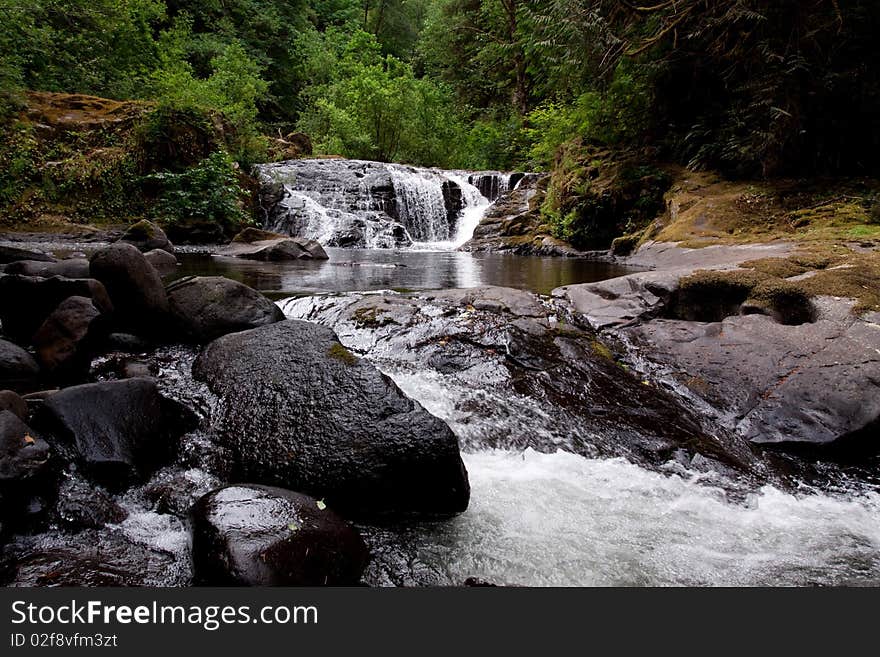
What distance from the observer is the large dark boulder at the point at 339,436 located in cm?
236

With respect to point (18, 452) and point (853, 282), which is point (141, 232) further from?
point (853, 282)

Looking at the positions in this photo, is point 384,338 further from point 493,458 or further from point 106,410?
point 106,410

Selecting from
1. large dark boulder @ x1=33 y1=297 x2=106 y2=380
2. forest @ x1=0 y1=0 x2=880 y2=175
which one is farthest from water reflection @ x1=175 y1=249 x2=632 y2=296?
forest @ x1=0 y1=0 x2=880 y2=175

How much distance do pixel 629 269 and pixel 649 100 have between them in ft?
20.0

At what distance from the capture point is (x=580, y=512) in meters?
2.50

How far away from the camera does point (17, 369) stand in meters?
3.06

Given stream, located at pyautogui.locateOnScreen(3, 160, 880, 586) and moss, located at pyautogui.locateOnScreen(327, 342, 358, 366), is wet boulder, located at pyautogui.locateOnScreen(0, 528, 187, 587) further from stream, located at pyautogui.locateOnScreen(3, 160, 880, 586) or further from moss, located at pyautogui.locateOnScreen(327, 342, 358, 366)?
moss, located at pyautogui.locateOnScreen(327, 342, 358, 366)

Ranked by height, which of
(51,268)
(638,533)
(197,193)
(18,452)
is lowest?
(638,533)

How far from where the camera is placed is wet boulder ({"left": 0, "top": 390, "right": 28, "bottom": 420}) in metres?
2.26

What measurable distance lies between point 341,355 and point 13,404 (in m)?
1.69

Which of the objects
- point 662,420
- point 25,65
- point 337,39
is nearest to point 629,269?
point 662,420

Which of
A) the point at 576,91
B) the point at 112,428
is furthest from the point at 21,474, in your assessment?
the point at 576,91

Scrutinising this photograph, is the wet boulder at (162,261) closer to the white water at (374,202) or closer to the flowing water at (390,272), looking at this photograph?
the flowing water at (390,272)

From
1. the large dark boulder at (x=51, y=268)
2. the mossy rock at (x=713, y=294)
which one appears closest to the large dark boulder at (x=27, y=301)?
the large dark boulder at (x=51, y=268)
